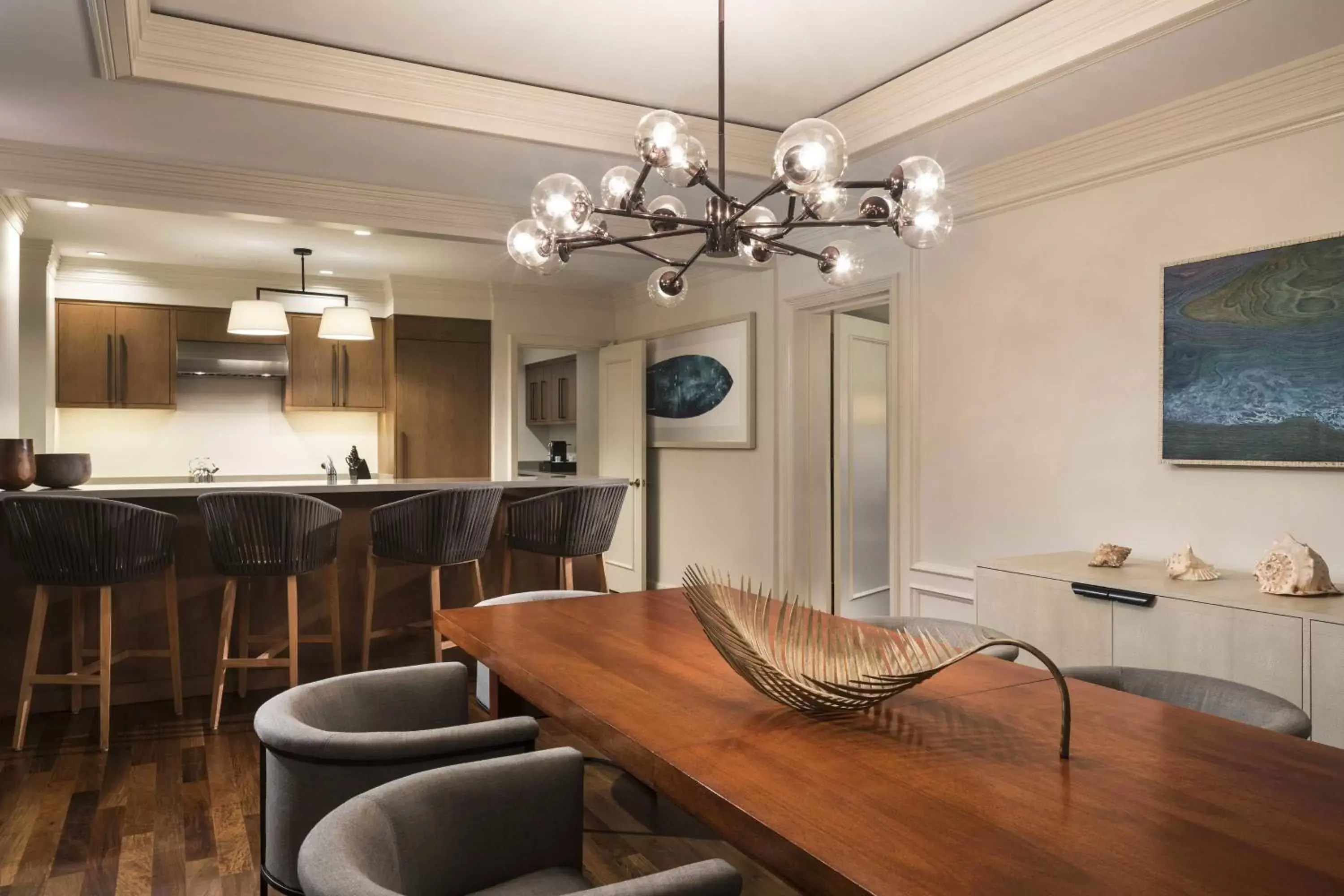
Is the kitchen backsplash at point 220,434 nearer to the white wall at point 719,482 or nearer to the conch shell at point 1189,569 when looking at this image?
the white wall at point 719,482

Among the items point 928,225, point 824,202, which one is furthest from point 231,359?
point 928,225

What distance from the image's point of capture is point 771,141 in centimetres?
390

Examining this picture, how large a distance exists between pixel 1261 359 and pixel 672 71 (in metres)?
2.18

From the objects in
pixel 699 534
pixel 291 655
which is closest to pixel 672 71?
pixel 291 655

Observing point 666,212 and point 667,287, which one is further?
point 667,287

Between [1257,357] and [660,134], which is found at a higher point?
[660,134]

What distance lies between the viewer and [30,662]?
3.33 m

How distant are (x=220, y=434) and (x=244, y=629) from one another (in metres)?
3.65

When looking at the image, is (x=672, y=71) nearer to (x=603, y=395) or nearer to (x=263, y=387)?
(x=603, y=395)

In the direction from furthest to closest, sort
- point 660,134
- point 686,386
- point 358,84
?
1. point 686,386
2. point 358,84
3. point 660,134

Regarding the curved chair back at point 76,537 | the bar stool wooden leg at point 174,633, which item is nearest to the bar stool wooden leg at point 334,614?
the bar stool wooden leg at point 174,633

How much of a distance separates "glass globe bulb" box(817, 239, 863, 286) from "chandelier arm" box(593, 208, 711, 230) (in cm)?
44

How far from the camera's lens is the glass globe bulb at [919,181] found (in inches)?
89.4

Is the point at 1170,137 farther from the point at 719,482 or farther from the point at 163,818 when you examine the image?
the point at 163,818
